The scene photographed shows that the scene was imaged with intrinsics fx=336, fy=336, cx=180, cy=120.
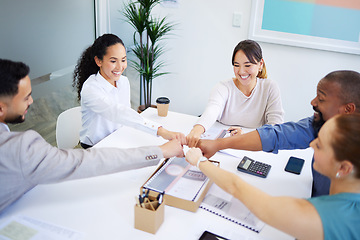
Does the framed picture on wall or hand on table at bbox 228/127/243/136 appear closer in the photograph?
hand on table at bbox 228/127/243/136

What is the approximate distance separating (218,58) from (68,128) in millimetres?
1836

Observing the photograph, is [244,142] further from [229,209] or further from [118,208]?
[118,208]

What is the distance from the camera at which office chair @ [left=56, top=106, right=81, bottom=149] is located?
7.19 feet

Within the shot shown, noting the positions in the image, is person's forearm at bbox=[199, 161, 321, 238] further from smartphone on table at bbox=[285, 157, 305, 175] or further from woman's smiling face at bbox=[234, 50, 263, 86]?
woman's smiling face at bbox=[234, 50, 263, 86]

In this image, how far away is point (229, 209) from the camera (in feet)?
4.52

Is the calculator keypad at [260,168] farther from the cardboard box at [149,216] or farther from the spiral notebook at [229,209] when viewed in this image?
the cardboard box at [149,216]

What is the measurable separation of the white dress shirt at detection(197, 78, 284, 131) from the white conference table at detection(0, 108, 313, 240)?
0.65m

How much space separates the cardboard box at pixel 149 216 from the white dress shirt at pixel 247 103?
46.8 inches

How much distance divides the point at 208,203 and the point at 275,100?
1165 millimetres

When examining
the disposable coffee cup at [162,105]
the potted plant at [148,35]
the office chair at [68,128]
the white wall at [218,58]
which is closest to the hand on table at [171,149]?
the disposable coffee cup at [162,105]

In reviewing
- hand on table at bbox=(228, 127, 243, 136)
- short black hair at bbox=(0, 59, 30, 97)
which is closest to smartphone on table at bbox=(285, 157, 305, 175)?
hand on table at bbox=(228, 127, 243, 136)

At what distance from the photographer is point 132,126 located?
6.55ft

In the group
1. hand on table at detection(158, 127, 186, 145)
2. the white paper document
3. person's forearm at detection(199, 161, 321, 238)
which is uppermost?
person's forearm at detection(199, 161, 321, 238)

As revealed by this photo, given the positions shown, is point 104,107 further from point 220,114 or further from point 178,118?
point 220,114
